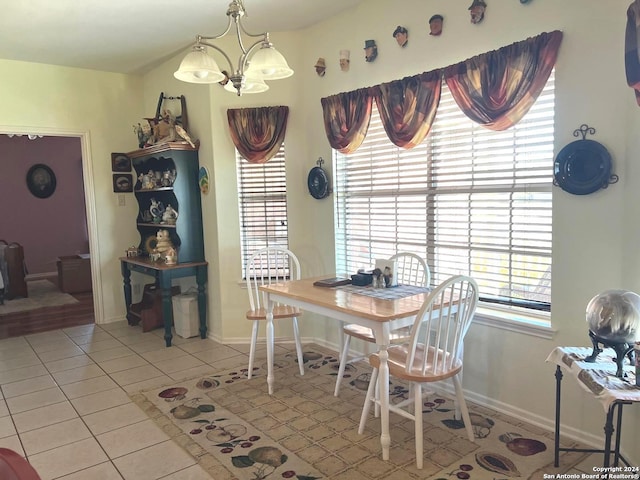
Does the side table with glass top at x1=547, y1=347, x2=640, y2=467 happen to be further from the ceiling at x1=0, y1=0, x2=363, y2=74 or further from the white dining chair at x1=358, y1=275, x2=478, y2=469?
the ceiling at x1=0, y1=0, x2=363, y2=74

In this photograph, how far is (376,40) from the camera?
3297 millimetres

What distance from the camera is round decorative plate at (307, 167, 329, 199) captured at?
12.5ft

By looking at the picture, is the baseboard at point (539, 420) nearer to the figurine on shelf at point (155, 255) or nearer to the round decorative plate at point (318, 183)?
the round decorative plate at point (318, 183)

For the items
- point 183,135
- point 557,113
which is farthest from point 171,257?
point 557,113

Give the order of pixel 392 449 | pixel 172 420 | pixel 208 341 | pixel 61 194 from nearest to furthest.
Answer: pixel 392 449 < pixel 172 420 < pixel 208 341 < pixel 61 194

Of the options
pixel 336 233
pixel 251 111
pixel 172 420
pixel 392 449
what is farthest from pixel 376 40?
pixel 172 420

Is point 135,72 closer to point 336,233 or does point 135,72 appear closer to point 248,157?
point 248,157

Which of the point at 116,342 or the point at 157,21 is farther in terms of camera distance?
the point at 116,342

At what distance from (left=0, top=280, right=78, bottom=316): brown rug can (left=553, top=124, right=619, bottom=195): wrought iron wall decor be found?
6.10 meters

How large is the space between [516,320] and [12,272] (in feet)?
22.0

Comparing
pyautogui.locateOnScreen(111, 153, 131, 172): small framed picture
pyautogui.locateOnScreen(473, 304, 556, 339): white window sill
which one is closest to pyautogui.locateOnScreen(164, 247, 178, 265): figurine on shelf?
pyautogui.locateOnScreen(111, 153, 131, 172): small framed picture

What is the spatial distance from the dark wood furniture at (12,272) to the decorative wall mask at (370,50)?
5.89m

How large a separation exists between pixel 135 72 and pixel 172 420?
376cm

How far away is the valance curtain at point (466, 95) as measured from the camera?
2361 millimetres
